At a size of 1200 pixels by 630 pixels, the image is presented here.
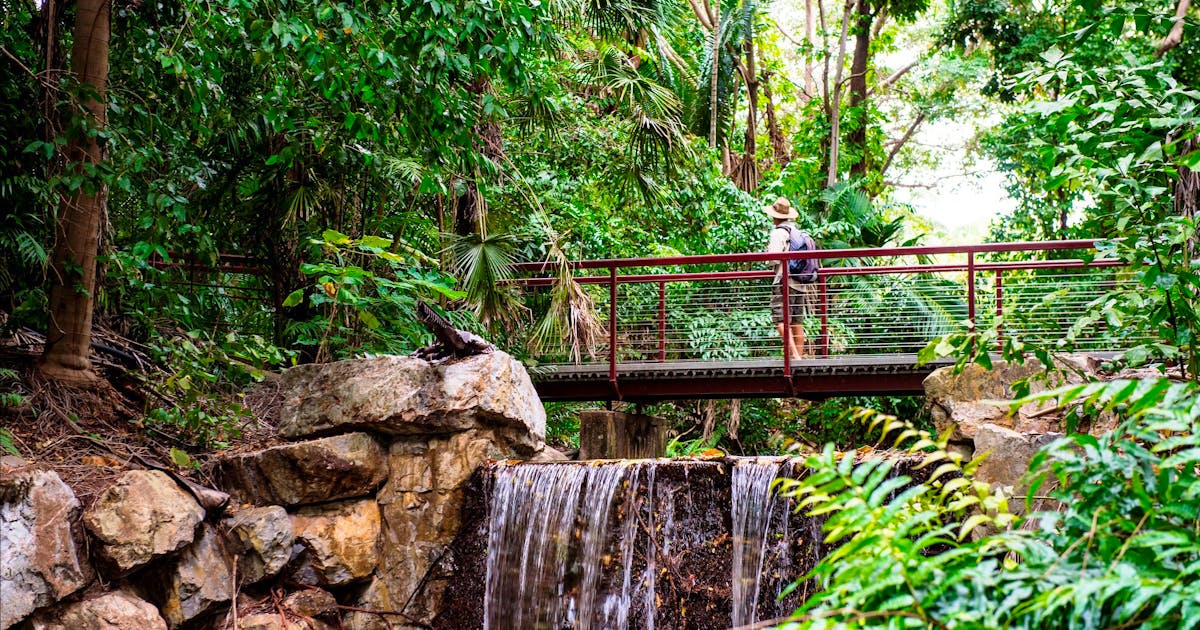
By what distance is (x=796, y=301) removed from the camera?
10836 mm

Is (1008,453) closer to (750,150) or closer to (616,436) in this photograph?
(616,436)

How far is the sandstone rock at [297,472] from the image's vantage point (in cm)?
688

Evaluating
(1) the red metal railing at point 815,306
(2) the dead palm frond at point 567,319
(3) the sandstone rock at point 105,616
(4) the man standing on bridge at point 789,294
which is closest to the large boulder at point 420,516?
(3) the sandstone rock at point 105,616

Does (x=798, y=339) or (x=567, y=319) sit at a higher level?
(x=567, y=319)

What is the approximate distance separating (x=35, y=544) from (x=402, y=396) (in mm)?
2441

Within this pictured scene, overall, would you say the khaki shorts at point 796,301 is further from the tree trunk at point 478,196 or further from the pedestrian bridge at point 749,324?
the tree trunk at point 478,196

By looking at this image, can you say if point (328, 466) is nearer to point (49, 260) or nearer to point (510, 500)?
point (510, 500)

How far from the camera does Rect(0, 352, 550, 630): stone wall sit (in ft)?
18.6

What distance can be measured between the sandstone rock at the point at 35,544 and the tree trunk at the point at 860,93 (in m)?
14.6

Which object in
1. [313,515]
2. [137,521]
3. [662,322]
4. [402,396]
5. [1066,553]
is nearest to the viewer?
[1066,553]

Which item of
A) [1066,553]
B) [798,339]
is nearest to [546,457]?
[798,339]

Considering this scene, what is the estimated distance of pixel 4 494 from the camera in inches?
209

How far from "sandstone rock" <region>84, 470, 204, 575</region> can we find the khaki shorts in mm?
6012

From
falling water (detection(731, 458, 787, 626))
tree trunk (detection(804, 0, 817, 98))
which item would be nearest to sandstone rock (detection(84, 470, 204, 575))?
falling water (detection(731, 458, 787, 626))
